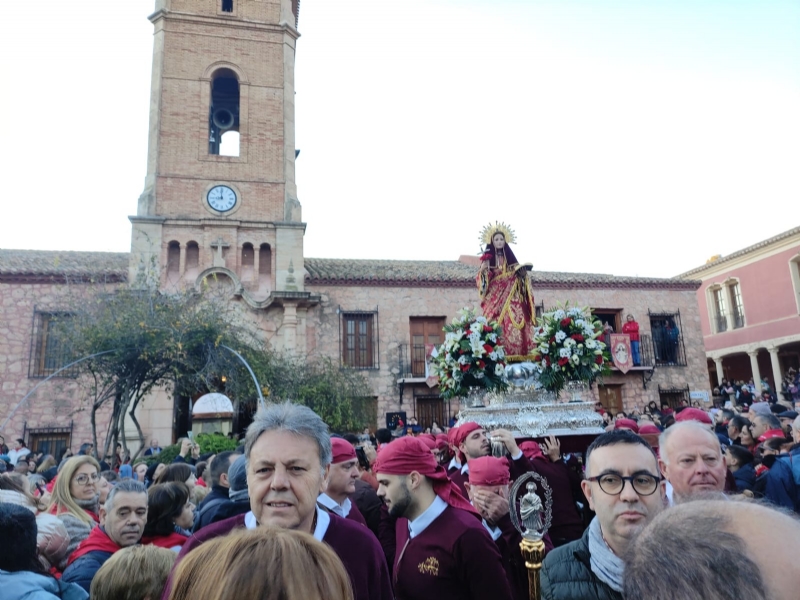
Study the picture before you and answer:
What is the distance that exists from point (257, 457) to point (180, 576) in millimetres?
1137

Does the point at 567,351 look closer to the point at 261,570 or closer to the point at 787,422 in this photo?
the point at 787,422

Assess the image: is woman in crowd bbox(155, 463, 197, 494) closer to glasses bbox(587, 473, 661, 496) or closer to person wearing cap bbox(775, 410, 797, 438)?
glasses bbox(587, 473, 661, 496)

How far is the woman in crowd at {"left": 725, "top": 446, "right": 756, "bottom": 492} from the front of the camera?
4445 mm

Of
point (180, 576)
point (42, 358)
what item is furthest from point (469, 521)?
point (42, 358)

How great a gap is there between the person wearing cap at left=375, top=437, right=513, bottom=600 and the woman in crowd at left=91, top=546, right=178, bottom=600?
112 centimetres

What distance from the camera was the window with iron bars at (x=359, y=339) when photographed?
19516mm

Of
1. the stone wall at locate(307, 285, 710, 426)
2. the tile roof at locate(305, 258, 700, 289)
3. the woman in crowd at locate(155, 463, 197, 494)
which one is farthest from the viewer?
the tile roof at locate(305, 258, 700, 289)

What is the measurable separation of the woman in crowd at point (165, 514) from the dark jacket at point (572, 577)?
7.41ft

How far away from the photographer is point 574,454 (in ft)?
21.0

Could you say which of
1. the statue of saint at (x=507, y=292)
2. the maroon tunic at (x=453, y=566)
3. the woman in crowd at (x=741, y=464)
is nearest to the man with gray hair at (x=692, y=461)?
the maroon tunic at (x=453, y=566)

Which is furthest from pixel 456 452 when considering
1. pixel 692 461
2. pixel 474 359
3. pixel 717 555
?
pixel 717 555

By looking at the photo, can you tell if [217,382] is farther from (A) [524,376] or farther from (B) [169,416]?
(A) [524,376]

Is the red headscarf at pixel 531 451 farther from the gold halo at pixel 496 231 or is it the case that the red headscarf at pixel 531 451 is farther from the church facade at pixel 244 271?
the church facade at pixel 244 271

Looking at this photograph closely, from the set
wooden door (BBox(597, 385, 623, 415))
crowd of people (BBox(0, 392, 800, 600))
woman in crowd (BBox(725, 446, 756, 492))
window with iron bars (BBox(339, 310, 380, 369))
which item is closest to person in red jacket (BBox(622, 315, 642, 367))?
wooden door (BBox(597, 385, 623, 415))
